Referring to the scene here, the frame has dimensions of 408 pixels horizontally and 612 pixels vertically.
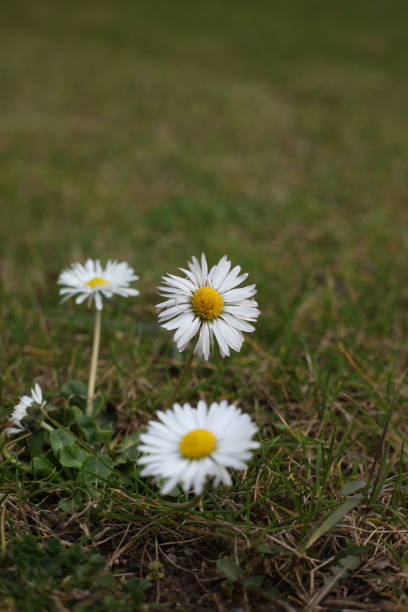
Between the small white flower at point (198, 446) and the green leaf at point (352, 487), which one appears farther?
the green leaf at point (352, 487)

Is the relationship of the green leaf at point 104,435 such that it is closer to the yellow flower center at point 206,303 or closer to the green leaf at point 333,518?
the yellow flower center at point 206,303

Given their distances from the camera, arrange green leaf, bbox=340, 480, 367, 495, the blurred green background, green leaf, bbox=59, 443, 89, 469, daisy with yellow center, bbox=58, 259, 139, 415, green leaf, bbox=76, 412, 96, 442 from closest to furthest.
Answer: green leaf, bbox=340, 480, 367, 495
green leaf, bbox=59, 443, 89, 469
green leaf, bbox=76, 412, 96, 442
daisy with yellow center, bbox=58, 259, 139, 415
the blurred green background

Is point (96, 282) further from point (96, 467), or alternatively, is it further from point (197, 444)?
point (197, 444)

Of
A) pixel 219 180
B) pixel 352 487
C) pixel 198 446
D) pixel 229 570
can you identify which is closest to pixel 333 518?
pixel 352 487

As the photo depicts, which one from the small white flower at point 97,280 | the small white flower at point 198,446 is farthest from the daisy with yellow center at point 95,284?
the small white flower at point 198,446

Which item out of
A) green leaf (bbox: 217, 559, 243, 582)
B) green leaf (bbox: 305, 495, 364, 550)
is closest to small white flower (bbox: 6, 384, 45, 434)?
green leaf (bbox: 217, 559, 243, 582)

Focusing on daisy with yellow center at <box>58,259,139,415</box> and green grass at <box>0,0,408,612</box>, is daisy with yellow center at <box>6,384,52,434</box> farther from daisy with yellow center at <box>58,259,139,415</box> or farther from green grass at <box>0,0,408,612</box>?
daisy with yellow center at <box>58,259,139,415</box>
